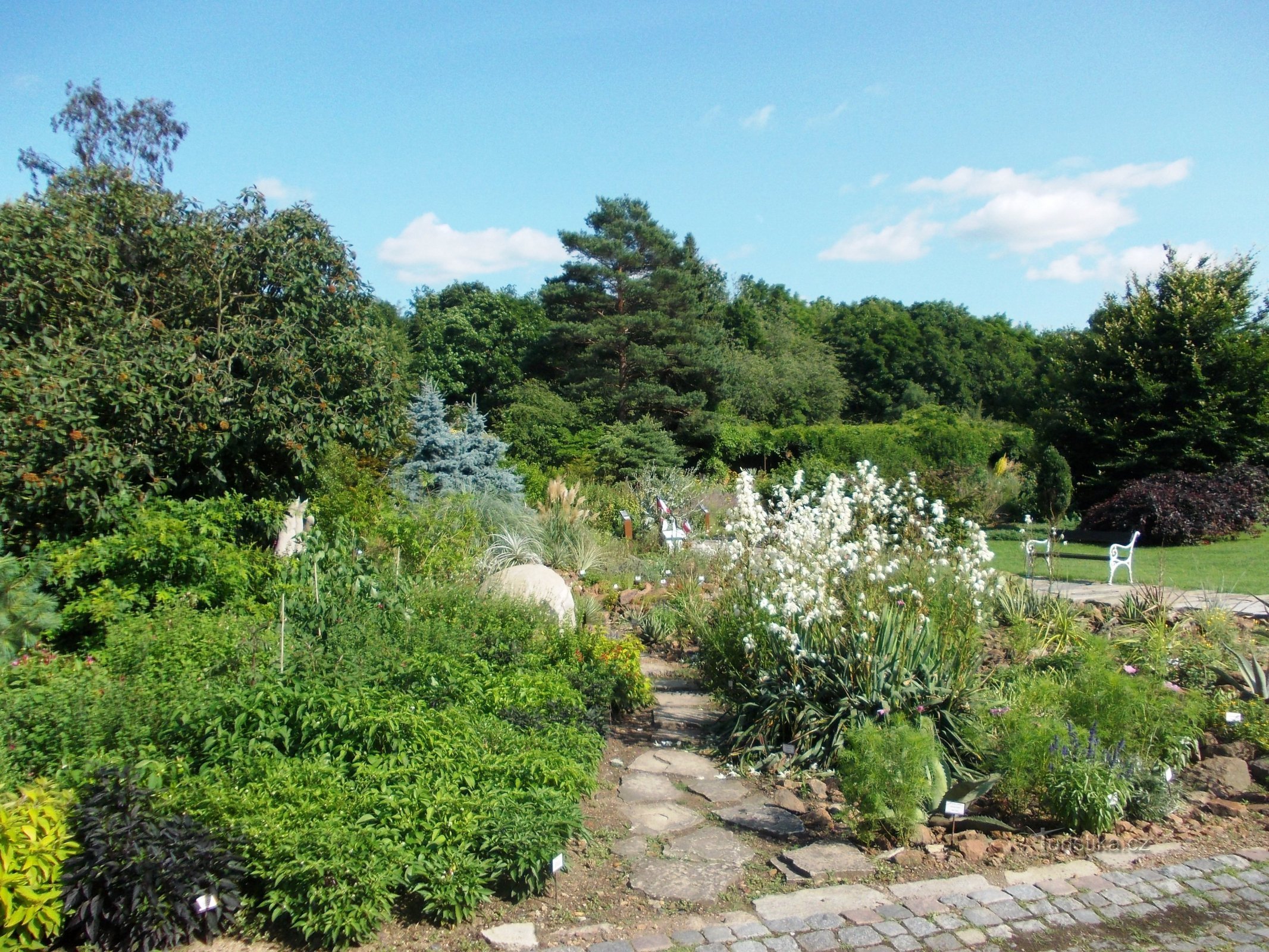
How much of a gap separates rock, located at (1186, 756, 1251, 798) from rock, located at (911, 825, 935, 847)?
173 cm

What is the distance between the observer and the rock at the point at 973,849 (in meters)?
3.69

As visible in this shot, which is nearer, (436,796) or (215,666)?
(436,796)

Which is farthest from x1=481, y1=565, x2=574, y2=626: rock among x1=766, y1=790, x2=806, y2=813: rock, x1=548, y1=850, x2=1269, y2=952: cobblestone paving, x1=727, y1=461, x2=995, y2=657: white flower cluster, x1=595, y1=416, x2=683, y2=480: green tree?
x1=595, y1=416, x2=683, y2=480: green tree

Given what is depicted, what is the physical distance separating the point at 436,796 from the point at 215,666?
1.73m

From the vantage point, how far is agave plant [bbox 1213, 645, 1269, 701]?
17.2 feet

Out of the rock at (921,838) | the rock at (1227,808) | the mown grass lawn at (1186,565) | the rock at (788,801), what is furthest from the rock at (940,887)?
the mown grass lawn at (1186,565)

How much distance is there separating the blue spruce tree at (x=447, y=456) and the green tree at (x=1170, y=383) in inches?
428

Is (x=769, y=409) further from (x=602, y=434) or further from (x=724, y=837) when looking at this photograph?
(x=724, y=837)

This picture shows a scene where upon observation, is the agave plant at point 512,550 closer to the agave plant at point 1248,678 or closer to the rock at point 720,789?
the rock at point 720,789

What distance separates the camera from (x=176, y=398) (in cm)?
660

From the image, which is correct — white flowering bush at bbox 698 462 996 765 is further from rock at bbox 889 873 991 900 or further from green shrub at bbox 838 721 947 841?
rock at bbox 889 873 991 900

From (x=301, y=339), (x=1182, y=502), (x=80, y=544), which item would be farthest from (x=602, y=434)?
(x=80, y=544)

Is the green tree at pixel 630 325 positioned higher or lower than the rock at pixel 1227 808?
higher

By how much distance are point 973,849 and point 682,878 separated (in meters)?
1.24
